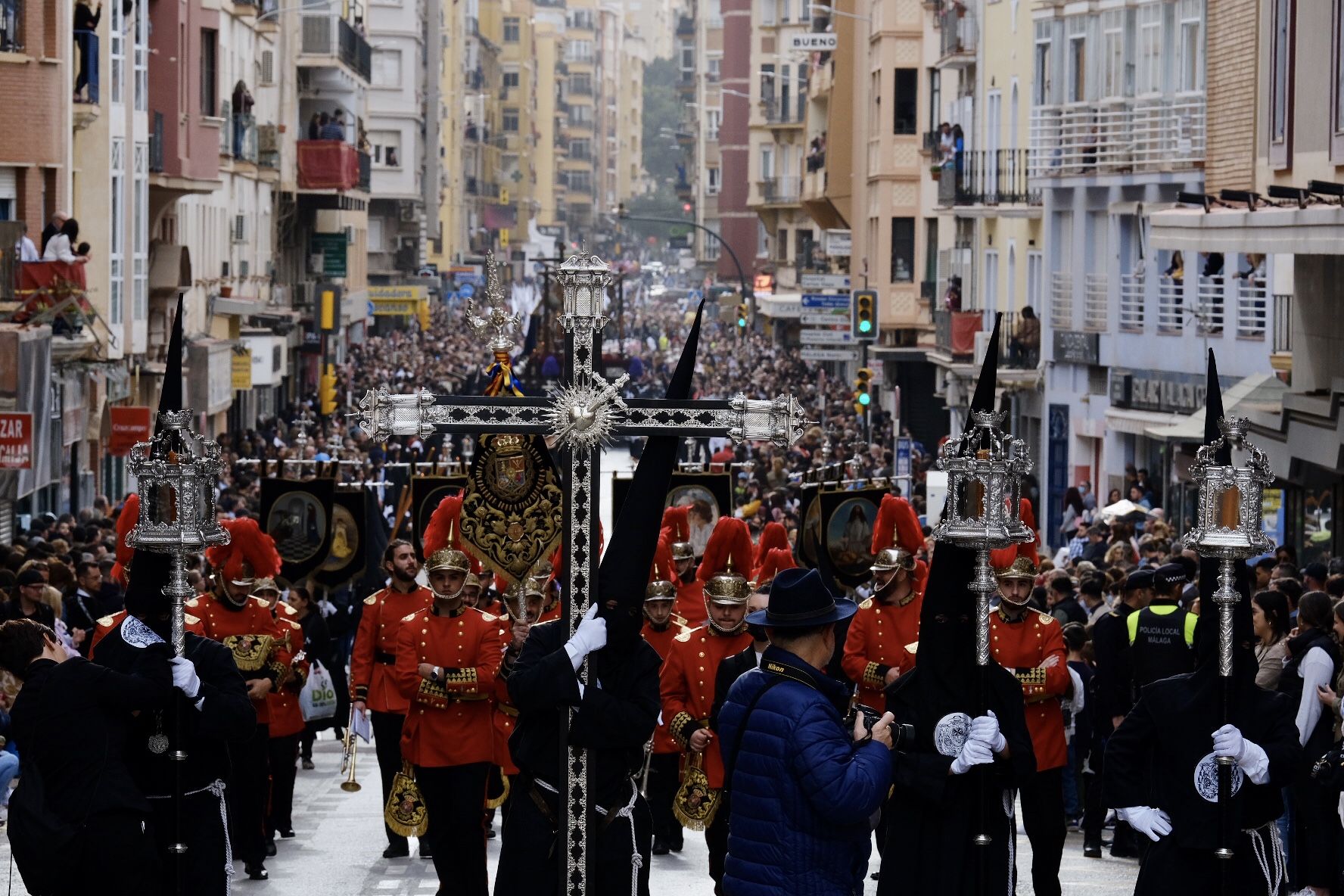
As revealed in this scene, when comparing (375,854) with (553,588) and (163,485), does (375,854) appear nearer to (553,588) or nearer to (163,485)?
(553,588)

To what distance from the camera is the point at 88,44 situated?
3316cm

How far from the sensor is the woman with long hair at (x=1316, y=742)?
12766 millimetres

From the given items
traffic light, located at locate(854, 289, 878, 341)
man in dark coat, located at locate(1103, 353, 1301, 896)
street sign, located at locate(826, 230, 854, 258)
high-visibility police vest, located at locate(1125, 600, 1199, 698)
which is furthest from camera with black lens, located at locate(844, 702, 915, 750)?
street sign, located at locate(826, 230, 854, 258)

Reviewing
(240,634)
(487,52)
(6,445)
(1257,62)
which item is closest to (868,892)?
(240,634)

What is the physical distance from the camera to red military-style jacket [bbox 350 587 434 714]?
15.9 m

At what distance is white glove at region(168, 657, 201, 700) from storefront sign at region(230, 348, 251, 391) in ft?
124

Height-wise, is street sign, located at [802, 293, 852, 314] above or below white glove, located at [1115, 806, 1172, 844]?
above

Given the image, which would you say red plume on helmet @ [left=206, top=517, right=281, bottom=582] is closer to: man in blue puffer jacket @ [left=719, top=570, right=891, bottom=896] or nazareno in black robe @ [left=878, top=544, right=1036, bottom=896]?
nazareno in black robe @ [left=878, top=544, right=1036, bottom=896]

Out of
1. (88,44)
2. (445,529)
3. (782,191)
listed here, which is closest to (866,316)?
(88,44)

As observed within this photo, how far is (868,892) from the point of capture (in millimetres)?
15227

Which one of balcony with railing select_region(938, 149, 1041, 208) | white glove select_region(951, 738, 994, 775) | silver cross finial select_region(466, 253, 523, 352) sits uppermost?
balcony with railing select_region(938, 149, 1041, 208)

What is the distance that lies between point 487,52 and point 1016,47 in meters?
92.3

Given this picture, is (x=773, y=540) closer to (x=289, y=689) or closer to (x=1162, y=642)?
(x=289, y=689)

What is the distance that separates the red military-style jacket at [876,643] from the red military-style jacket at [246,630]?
3149 mm
